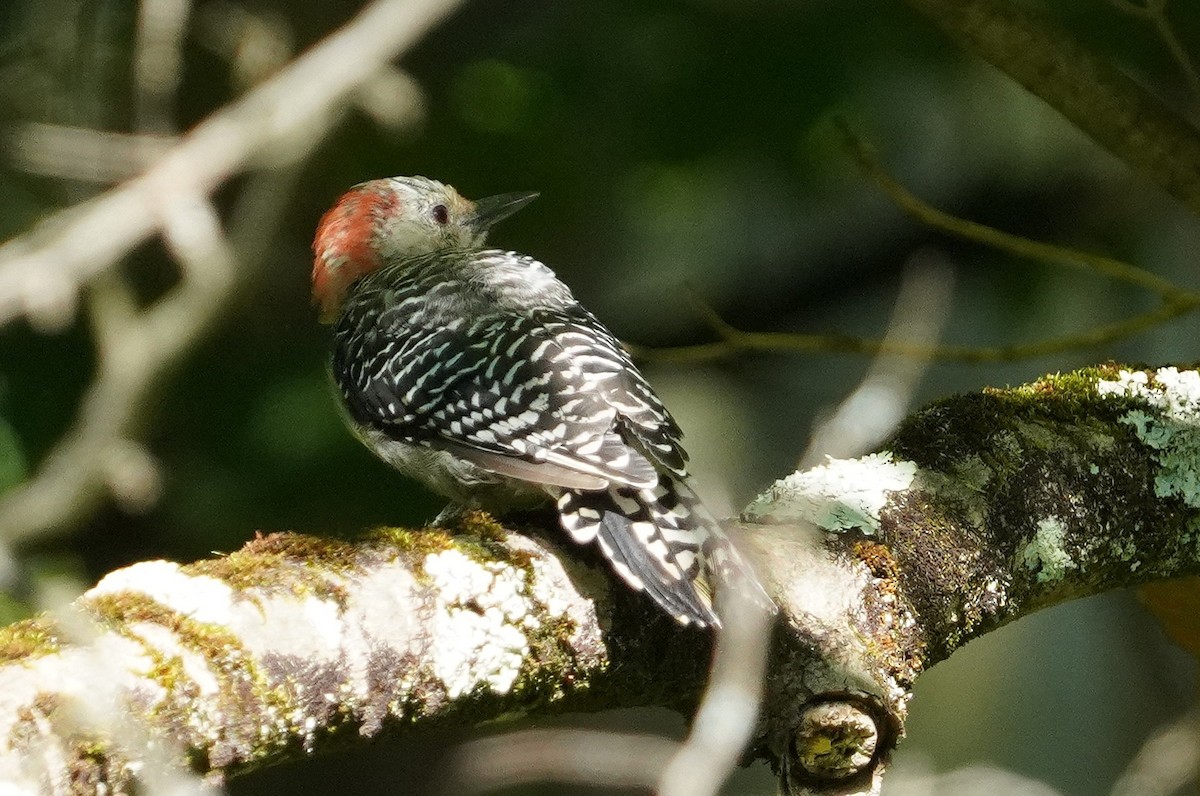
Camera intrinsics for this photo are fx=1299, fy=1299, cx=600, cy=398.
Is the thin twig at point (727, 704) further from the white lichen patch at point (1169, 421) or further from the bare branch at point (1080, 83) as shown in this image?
the bare branch at point (1080, 83)

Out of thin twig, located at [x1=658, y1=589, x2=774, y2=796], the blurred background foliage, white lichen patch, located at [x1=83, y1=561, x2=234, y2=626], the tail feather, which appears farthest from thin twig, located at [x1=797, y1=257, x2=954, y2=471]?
white lichen patch, located at [x1=83, y1=561, x2=234, y2=626]

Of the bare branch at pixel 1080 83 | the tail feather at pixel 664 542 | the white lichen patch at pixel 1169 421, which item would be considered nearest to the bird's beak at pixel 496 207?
the bare branch at pixel 1080 83

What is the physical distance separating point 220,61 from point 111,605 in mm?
3679

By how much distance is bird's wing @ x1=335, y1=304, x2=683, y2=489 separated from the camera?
9.75 feet

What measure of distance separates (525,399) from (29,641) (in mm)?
1531

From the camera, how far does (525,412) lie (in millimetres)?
3197

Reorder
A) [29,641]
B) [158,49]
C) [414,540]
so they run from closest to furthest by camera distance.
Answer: [29,641] → [414,540] → [158,49]

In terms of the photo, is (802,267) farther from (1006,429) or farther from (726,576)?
(726,576)

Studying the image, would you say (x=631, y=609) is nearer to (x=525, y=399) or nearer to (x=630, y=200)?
(x=525, y=399)

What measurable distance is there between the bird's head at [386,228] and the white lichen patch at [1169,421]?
8.05 ft

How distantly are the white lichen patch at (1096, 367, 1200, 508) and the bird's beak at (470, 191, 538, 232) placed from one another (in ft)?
7.36

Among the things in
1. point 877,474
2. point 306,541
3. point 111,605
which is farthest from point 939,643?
point 111,605

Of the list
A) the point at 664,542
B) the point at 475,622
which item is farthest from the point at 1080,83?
the point at 475,622

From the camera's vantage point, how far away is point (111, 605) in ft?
6.70
